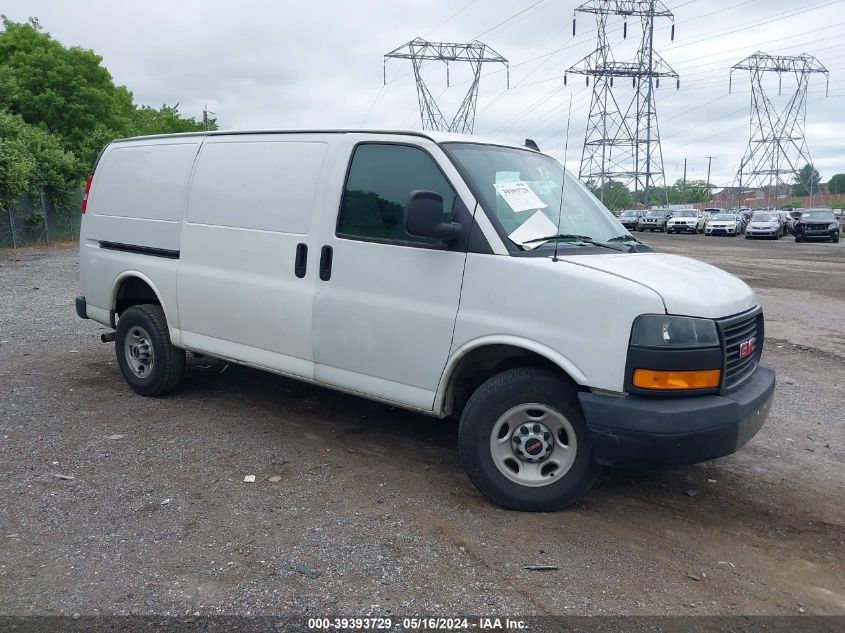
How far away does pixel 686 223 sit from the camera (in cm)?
4784

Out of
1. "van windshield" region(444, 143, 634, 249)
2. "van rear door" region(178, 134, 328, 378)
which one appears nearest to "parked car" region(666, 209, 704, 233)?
"van windshield" region(444, 143, 634, 249)

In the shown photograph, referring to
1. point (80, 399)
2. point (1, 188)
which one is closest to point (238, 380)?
point (80, 399)

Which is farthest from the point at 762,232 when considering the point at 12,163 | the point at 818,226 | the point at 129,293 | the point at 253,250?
the point at 253,250

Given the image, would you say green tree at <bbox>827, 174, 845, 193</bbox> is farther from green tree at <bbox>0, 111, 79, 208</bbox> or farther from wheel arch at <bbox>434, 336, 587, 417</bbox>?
wheel arch at <bbox>434, 336, 587, 417</bbox>

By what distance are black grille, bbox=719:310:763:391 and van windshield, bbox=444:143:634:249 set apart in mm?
1007

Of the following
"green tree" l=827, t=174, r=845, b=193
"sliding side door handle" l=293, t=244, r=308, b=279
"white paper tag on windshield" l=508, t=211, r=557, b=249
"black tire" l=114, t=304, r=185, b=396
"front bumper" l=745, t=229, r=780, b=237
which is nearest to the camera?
"white paper tag on windshield" l=508, t=211, r=557, b=249

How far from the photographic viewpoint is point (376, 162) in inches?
193

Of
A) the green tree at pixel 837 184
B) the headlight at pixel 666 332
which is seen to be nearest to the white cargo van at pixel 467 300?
the headlight at pixel 666 332

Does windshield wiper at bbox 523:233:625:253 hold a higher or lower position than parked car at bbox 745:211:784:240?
higher

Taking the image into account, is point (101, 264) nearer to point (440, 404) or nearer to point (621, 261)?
point (440, 404)

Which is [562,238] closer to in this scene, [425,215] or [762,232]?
[425,215]

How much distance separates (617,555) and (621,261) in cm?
161

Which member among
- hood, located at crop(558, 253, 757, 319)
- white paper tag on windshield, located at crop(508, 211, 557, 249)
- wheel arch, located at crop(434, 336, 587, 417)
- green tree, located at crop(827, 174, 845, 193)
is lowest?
wheel arch, located at crop(434, 336, 587, 417)

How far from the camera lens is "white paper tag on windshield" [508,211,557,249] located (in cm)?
438
